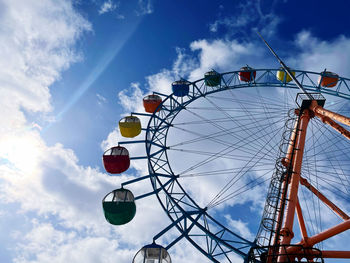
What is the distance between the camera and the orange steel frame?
8383 mm

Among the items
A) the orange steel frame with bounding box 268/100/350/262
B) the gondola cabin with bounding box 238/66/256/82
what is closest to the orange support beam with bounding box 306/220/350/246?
the orange steel frame with bounding box 268/100/350/262

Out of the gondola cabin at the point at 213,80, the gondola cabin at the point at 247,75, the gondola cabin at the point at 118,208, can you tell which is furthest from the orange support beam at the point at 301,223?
the gondola cabin at the point at 213,80

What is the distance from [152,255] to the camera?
1001 cm

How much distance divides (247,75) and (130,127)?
411 inches

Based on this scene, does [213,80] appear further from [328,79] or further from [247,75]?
[328,79]

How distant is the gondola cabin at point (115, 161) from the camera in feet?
48.3

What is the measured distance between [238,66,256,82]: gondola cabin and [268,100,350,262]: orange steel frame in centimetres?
717

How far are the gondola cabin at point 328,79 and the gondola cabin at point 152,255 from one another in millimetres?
16246

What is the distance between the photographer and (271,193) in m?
10.5

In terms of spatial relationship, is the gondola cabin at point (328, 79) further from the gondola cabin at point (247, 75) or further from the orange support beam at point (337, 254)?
the orange support beam at point (337, 254)

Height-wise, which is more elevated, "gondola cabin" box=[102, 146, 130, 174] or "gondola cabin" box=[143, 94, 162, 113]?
"gondola cabin" box=[143, 94, 162, 113]

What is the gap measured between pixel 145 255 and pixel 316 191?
391 inches

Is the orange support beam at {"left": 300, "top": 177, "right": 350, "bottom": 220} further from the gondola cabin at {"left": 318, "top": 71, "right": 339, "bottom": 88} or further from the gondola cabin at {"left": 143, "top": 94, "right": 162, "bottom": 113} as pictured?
the gondola cabin at {"left": 143, "top": 94, "right": 162, "bottom": 113}

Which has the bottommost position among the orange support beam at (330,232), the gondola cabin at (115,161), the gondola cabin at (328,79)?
the orange support beam at (330,232)
